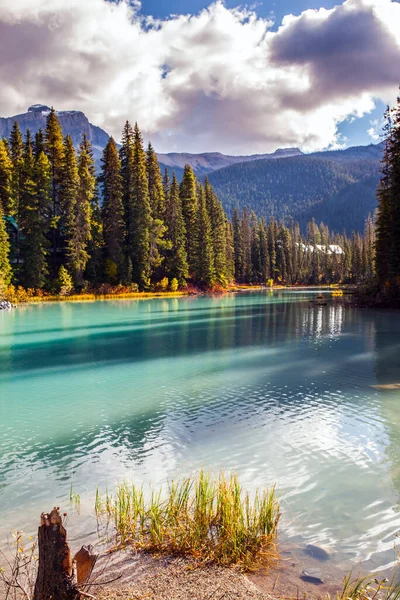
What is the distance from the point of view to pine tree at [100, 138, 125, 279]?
202 feet

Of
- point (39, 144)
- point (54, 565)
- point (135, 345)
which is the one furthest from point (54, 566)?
point (39, 144)

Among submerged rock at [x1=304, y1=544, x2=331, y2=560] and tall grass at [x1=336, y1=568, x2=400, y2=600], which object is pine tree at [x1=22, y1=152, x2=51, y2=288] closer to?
submerged rock at [x1=304, y1=544, x2=331, y2=560]

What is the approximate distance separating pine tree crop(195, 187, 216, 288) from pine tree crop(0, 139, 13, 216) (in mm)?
31286

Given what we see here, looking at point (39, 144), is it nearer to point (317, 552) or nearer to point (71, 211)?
point (71, 211)

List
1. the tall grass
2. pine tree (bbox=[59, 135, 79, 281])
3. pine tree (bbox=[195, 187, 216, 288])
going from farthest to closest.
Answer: pine tree (bbox=[195, 187, 216, 288])
pine tree (bbox=[59, 135, 79, 281])
the tall grass

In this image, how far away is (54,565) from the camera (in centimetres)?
371

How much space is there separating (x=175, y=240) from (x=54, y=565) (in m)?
67.5

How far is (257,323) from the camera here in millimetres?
31734

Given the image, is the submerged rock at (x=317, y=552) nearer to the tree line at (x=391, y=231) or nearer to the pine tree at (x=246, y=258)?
the tree line at (x=391, y=231)

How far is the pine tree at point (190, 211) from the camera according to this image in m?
75.6

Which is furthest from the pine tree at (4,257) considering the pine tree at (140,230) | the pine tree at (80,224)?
the pine tree at (140,230)

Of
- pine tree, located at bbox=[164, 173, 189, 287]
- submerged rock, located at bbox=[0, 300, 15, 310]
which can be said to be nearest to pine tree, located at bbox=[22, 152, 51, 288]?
submerged rock, located at bbox=[0, 300, 15, 310]

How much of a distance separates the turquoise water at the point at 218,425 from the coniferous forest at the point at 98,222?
103 ft

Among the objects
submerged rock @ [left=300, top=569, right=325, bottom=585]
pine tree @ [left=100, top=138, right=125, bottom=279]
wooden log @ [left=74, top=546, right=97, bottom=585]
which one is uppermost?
pine tree @ [left=100, top=138, right=125, bottom=279]
